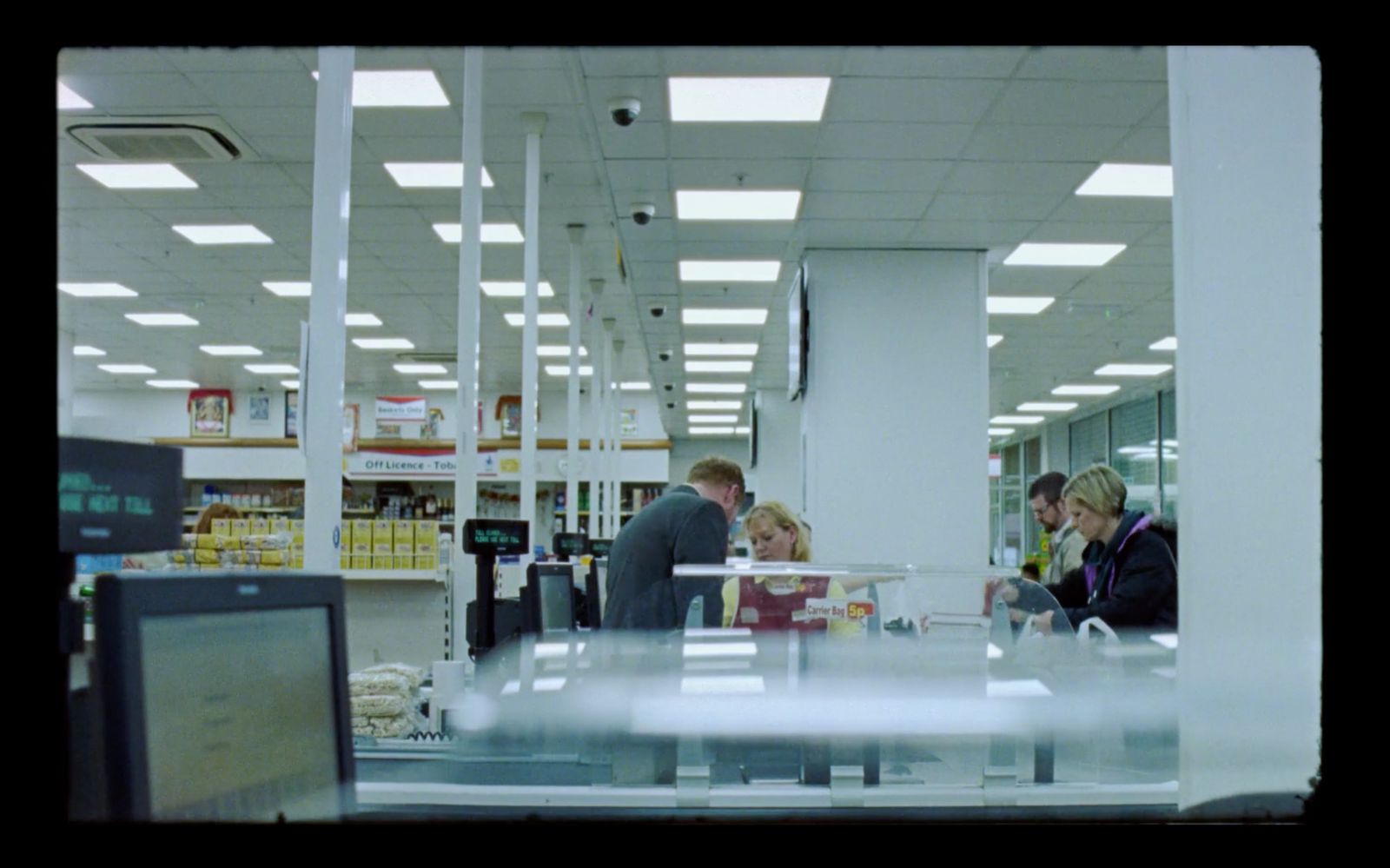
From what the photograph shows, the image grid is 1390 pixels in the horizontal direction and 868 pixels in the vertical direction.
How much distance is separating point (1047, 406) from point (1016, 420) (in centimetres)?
209

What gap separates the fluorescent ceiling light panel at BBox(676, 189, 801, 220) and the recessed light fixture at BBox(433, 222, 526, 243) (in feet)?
5.37

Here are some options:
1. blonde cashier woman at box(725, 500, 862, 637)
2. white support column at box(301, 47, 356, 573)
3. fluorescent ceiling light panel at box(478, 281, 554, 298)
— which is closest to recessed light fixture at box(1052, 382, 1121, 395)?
fluorescent ceiling light panel at box(478, 281, 554, 298)

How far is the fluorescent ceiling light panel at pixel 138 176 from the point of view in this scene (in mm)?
7152

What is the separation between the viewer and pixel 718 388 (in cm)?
1694

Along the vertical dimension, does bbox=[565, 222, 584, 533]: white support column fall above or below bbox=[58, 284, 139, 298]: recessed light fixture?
below

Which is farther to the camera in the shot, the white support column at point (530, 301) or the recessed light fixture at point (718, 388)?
the recessed light fixture at point (718, 388)

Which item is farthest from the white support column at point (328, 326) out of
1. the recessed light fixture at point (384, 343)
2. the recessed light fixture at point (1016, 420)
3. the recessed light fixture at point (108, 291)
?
the recessed light fixture at point (1016, 420)

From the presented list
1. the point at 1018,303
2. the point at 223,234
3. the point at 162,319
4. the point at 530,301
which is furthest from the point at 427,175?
the point at 162,319

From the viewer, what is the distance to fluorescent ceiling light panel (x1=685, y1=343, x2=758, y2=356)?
1327 centimetres

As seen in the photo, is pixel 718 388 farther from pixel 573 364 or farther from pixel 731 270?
pixel 573 364

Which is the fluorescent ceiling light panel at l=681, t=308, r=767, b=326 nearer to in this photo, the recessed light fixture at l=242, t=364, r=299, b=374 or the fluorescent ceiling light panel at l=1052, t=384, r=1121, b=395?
the recessed light fixture at l=242, t=364, r=299, b=374

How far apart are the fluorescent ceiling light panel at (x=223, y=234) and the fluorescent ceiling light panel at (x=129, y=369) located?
653cm

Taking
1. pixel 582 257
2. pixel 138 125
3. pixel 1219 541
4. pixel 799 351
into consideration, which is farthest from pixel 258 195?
pixel 1219 541

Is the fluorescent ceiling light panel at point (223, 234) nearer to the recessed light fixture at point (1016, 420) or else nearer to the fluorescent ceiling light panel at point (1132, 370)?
the fluorescent ceiling light panel at point (1132, 370)
